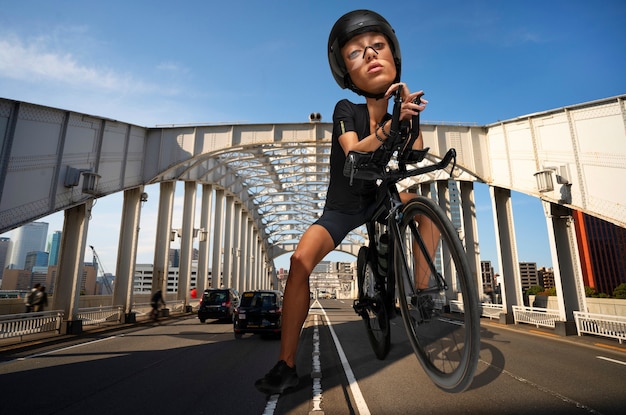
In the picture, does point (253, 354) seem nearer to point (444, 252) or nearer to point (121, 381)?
point (121, 381)

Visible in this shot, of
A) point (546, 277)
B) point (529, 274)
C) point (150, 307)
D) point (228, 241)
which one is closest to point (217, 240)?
point (228, 241)

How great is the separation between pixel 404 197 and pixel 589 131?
11324mm

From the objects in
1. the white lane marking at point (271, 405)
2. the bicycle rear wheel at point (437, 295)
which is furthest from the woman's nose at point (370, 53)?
the white lane marking at point (271, 405)

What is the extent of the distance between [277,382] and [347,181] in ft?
5.78

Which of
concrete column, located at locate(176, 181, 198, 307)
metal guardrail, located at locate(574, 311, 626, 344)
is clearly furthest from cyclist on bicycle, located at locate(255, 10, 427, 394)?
concrete column, located at locate(176, 181, 198, 307)

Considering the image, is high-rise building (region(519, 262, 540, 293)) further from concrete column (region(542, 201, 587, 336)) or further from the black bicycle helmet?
the black bicycle helmet

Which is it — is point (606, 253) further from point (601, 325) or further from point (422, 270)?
point (422, 270)

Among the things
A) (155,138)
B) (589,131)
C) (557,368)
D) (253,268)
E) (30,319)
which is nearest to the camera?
(557,368)

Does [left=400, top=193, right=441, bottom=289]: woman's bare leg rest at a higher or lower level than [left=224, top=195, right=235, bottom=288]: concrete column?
lower

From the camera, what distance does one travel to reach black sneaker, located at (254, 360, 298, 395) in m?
2.61

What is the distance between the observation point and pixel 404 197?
2990 mm

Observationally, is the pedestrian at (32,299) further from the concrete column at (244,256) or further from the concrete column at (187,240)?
the concrete column at (244,256)

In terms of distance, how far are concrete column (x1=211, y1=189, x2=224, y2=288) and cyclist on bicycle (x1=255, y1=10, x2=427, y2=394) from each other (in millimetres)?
27212

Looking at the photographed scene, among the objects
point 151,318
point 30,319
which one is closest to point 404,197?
point 30,319
